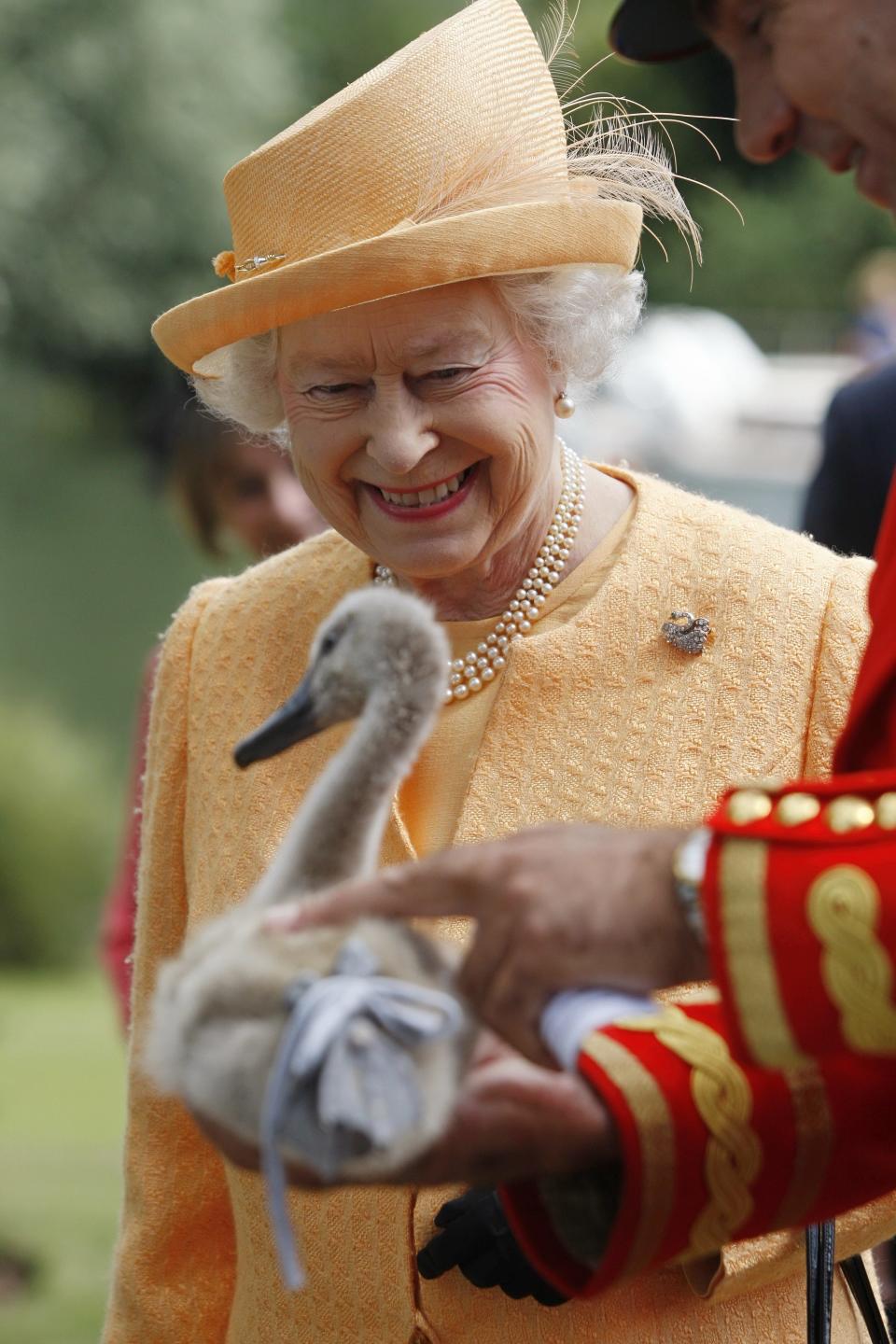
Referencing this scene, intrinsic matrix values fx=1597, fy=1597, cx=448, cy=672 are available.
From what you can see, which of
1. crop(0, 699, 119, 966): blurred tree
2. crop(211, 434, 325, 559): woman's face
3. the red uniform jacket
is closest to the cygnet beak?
the red uniform jacket

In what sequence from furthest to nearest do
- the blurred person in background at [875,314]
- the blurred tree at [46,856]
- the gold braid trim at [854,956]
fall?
the blurred person in background at [875,314], the blurred tree at [46,856], the gold braid trim at [854,956]

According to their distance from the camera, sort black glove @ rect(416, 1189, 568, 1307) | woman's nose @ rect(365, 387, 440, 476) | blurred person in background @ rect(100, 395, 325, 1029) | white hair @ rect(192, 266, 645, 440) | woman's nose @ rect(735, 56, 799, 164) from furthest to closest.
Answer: blurred person in background @ rect(100, 395, 325, 1029) < white hair @ rect(192, 266, 645, 440) < woman's nose @ rect(365, 387, 440, 476) < black glove @ rect(416, 1189, 568, 1307) < woman's nose @ rect(735, 56, 799, 164)

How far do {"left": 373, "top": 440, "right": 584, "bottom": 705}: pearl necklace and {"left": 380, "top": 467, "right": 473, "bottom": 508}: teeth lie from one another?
0.17 metres

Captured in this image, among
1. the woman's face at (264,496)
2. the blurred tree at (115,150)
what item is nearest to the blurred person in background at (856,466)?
the woman's face at (264,496)

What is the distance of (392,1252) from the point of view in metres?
2.17

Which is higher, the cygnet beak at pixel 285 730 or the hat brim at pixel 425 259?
the hat brim at pixel 425 259

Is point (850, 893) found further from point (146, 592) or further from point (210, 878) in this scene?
point (146, 592)

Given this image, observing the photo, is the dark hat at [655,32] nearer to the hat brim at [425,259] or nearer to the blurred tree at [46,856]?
the hat brim at [425,259]

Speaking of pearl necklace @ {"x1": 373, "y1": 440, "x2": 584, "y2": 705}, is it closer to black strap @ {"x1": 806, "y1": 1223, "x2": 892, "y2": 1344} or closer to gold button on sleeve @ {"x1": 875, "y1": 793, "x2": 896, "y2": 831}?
black strap @ {"x1": 806, "y1": 1223, "x2": 892, "y2": 1344}

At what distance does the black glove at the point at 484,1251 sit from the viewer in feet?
→ 6.46

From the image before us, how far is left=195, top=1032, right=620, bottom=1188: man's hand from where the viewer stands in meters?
1.31

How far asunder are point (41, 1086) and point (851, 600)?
22.3 feet

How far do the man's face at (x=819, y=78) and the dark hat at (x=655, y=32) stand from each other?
0.09 m

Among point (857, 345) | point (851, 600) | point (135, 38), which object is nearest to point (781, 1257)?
point (851, 600)
